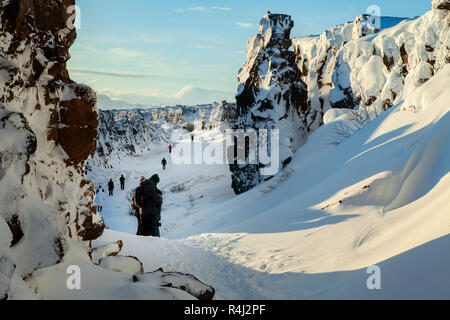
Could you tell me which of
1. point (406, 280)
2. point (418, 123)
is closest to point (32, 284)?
point (406, 280)

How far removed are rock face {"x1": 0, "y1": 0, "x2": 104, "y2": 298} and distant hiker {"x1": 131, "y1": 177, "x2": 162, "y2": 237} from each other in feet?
10.3

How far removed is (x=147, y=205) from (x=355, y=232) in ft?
15.6

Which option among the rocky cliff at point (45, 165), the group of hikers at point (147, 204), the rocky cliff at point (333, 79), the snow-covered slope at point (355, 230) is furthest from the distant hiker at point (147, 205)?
the rocky cliff at point (333, 79)

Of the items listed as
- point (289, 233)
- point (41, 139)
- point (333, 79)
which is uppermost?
point (333, 79)

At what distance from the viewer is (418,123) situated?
322 inches

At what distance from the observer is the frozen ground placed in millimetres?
3881

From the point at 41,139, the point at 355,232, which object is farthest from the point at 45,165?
the point at 355,232

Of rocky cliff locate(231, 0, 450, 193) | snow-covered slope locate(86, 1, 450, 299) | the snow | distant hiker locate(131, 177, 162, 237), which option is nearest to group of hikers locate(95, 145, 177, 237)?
distant hiker locate(131, 177, 162, 237)

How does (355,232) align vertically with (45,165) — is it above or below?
below

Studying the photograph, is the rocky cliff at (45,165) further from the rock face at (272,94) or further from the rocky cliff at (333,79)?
the rock face at (272,94)

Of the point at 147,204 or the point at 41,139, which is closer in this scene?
the point at 41,139

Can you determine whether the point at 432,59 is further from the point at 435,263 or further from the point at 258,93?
the point at 435,263

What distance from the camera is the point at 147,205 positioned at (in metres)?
8.27

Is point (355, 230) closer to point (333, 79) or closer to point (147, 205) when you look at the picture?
point (147, 205)
